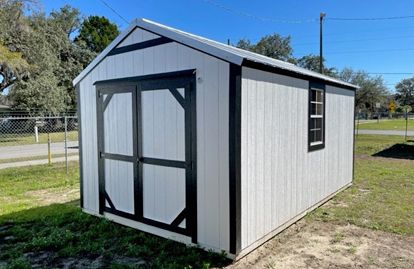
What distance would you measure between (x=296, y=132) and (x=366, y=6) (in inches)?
641

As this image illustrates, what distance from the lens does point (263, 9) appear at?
17781 mm

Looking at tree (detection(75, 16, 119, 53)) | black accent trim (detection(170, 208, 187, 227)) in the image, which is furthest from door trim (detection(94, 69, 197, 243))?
tree (detection(75, 16, 119, 53))

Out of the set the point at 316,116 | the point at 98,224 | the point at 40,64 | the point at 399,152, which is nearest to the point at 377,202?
the point at 316,116

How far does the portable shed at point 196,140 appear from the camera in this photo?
3.56 metres

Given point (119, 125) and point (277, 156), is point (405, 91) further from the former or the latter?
point (119, 125)

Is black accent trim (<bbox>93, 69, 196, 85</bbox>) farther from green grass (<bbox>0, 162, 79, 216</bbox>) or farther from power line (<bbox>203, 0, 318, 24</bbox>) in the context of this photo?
power line (<bbox>203, 0, 318, 24</bbox>)

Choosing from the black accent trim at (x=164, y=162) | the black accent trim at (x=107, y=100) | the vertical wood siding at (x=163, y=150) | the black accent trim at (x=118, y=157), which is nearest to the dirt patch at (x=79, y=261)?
the vertical wood siding at (x=163, y=150)

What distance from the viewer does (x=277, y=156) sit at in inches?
168

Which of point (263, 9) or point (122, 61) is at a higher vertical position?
point (263, 9)

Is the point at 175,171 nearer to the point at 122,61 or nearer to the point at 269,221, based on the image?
the point at 269,221

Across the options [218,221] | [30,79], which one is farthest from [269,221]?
[30,79]

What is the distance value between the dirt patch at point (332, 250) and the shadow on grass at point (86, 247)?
0.61 metres

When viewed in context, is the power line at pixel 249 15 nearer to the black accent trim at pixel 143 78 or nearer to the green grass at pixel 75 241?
the black accent trim at pixel 143 78

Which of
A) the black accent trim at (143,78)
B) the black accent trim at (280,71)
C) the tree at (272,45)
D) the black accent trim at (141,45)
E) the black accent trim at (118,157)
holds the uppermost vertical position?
the tree at (272,45)
